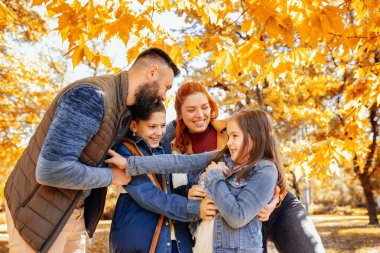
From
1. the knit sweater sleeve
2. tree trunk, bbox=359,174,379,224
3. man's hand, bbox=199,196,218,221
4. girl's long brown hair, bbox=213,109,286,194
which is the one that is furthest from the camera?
tree trunk, bbox=359,174,379,224

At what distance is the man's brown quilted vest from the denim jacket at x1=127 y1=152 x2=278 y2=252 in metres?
0.25

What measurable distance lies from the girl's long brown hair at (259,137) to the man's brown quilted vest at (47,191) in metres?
0.74

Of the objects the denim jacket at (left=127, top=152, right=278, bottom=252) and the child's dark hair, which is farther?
the child's dark hair

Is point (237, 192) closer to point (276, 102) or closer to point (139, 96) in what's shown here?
point (139, 96)

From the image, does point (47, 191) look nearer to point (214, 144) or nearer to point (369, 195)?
point (214, 144)

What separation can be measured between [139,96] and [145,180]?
51 centimetres

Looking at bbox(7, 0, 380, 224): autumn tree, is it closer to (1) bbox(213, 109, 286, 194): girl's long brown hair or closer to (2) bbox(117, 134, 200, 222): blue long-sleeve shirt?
(1) bbox(213, 109, 286, 194): girl's long brown hair

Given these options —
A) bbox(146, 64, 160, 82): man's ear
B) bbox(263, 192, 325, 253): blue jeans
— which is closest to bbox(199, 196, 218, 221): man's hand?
bbox(146, 64, 160, 82): man's ear

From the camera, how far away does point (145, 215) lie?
2.41 metres

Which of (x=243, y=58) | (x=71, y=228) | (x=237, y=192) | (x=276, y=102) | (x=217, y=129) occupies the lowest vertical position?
(x=71, y=228)

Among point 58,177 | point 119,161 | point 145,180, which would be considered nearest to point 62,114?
point 58,177

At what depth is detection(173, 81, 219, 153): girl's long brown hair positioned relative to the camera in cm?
320

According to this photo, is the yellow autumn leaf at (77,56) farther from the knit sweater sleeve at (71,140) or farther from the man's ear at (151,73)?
the knit sweater sleeve at (71,140)

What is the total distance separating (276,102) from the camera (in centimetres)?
1051
